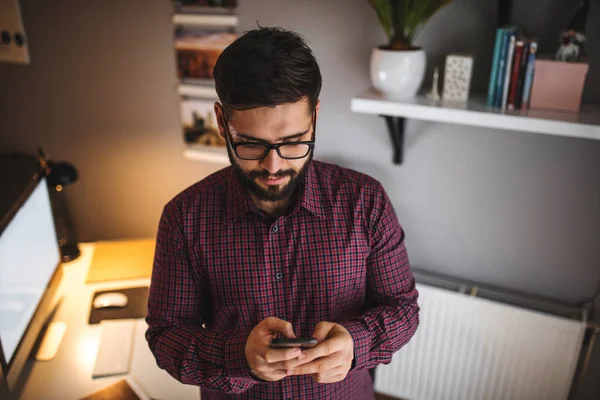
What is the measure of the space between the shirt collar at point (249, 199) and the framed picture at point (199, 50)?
0.95 m

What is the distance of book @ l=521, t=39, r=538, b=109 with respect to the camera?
144cm

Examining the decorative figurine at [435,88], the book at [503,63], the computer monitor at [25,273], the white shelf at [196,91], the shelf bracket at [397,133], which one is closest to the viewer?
the computer monitor at [25,273]

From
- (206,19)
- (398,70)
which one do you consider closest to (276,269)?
(398,70)

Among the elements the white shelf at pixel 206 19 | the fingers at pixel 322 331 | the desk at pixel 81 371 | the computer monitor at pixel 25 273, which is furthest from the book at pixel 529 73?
the computer monitor at pixel 25 273

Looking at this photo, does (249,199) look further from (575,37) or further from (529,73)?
(575,37)

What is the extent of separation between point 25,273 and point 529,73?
1556 millimetres

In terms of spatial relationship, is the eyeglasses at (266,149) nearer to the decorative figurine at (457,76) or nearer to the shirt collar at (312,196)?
the shirt collar at (312,196)

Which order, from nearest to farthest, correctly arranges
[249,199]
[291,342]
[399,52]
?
1. [291,342]
2. [249,199]
3. [399,52]

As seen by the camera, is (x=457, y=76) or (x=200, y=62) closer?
(x=457, y=76)

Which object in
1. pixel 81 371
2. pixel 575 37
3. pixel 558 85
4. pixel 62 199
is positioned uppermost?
pixel 575 37

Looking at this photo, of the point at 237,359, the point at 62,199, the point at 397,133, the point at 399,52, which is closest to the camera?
the point at 237,359

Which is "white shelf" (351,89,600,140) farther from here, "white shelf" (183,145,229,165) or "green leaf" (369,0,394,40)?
"white shelf" (183,145,229,165)

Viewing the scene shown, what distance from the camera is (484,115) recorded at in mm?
1477

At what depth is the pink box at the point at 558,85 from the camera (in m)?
1.44
